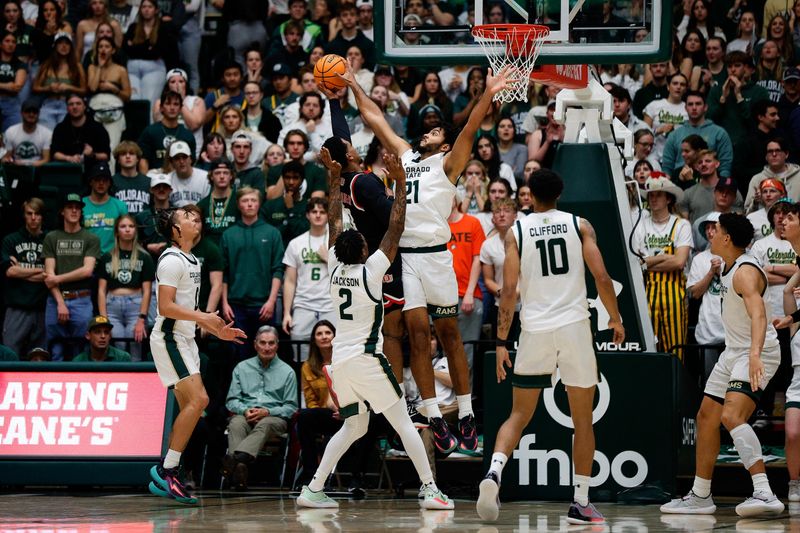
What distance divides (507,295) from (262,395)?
177 inches

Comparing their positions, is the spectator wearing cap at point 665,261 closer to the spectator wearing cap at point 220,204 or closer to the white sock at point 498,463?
the white sock at point 498,463

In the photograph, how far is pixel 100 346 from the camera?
13375 millimetres

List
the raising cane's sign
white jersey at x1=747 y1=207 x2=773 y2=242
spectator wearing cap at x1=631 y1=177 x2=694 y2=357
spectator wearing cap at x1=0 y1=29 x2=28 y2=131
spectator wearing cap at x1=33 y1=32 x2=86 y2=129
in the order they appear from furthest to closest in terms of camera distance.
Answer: spectator wearing cap at x1=0 y1=29 x2=28 y2=131 < spectator wearing cap at x1=33 y1=32 x2=86 y2=129 < white jersey at x1=747 y1=207 x2=773 y2=242 < spectator wearing cap at x1=631 y1=177 x2=694 y2=357 < the raising cane's sign

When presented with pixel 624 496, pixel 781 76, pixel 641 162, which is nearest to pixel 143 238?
pixel 641 162

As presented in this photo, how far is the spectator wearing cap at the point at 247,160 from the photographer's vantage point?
15.7m

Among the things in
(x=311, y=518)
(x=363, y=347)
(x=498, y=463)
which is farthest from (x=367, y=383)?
(x=498, y=463)

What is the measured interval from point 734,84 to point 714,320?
13.9 ft

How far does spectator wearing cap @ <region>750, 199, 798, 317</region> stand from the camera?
1321 centimetres

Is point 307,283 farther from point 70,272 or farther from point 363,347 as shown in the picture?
point 363,347

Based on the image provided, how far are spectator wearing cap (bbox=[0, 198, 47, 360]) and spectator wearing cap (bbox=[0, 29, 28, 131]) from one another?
141 inches

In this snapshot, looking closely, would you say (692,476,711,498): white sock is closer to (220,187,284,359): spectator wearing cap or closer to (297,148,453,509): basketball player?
(297,148,453,509): basketball player

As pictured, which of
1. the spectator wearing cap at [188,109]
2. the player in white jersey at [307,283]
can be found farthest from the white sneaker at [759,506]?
the spectator wearing cap at [188,109]

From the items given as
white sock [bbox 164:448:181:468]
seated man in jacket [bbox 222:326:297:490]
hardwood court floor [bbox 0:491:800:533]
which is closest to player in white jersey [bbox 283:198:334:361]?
seated man in jacket [bbox 222:326:297:490]

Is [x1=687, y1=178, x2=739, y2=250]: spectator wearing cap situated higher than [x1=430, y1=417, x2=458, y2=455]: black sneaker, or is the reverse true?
[x1=687, y1=178, x2=739, y2=250]: spectator wearing cap
